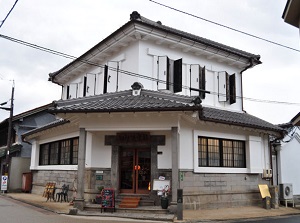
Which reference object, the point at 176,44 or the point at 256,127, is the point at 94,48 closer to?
the point at 176,44

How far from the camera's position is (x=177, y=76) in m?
18.2

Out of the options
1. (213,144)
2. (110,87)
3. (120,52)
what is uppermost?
(120,52)

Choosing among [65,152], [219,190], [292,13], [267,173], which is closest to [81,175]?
[65,152]

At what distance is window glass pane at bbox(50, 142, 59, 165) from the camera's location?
20.9m

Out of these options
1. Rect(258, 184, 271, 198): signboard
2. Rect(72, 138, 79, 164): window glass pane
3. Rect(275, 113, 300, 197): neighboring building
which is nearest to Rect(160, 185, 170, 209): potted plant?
Rect(258, 184, 271, 198): signboard

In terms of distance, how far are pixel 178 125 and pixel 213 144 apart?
3.47m

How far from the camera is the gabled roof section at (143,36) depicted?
16719mm

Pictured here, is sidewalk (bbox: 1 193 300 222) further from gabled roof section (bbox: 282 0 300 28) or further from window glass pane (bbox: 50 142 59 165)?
gabled roof section (bbox: 282 0 300 28)

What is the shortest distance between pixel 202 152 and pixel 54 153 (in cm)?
947

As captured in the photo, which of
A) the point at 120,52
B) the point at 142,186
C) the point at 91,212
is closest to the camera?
the point at 91,212

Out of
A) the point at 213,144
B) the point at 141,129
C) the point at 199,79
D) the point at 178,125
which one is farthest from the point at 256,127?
the point at 141,129

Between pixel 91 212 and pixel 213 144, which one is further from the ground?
pixel 213 144

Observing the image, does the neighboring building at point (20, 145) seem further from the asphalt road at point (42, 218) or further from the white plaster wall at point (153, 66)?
the asphalt road at point (42, 218)

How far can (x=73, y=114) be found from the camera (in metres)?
15.1
